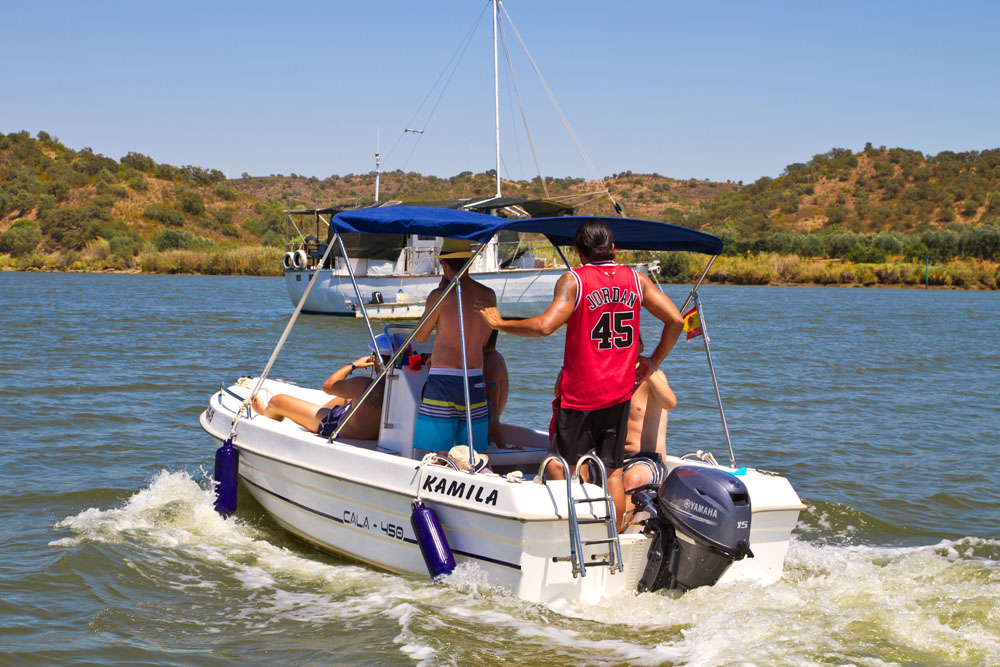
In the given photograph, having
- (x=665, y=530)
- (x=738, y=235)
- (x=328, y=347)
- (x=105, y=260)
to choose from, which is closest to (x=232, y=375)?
(x=328, y=347)

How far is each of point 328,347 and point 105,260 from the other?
4867 cm

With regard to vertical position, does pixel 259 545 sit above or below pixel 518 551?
below

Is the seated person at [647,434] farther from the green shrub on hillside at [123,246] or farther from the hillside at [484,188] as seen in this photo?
the hillside at [484,188]

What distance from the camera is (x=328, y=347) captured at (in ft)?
67.6

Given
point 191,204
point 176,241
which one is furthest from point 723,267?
point 191,204

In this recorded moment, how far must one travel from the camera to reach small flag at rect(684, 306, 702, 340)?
5.82m

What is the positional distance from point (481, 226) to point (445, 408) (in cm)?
118

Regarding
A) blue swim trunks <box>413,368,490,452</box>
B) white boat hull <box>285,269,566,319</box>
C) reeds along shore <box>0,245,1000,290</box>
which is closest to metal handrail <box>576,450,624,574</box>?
blue swim trunks <box>413,368,490,452</box>

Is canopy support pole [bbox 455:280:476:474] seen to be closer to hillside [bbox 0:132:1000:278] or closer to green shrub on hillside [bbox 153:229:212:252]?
hillside [bbox 0:132:1000:278]

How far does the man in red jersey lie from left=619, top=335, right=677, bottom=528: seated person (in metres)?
0.25

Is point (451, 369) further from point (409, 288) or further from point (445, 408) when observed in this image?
point (409, 288)

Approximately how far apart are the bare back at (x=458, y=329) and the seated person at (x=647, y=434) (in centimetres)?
100

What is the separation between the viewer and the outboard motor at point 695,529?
5.10 metres

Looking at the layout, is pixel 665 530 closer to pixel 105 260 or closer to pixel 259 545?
pixel 259 545
